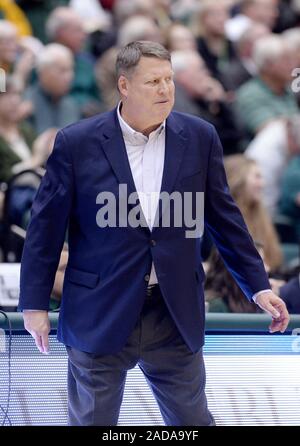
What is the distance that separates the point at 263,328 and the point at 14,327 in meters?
0.99

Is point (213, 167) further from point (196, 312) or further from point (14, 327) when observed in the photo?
point (14, 327)

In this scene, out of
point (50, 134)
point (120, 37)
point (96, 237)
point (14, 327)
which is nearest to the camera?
point (96, 237)

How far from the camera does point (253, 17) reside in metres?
11.3

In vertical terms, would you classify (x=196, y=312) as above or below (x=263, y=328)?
above

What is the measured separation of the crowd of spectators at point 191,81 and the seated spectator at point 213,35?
0.04ft

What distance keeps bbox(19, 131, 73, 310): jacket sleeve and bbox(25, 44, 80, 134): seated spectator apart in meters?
4.61

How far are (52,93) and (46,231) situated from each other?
15.8 feet

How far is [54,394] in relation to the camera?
4762mm

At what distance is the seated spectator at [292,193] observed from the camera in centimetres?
824

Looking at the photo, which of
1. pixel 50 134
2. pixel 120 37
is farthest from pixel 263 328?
pixel 120 37
